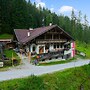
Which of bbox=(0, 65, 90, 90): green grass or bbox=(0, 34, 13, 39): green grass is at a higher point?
bbox=(0, 34, 13, 39): green grass

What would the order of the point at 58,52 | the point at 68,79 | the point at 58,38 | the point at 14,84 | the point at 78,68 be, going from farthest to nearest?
1. the point at 58,38
2. the point at 58,52
3. the point at 78,68
4. the point at 68,79
5. the point at 14,84

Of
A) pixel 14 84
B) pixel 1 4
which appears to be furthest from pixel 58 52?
pixel 1 4

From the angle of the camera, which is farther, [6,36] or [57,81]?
[6,36]

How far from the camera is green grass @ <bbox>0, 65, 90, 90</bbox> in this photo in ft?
63.2

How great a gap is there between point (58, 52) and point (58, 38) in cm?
440

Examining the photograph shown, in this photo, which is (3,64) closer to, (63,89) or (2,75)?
(2,75)

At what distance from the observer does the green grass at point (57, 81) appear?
19278 millimetres

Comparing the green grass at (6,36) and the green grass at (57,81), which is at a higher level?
the green grass at (6,36)

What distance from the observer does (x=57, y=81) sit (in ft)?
73.2

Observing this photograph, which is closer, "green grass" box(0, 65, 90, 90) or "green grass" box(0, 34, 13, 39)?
"green grass" box(0, 65, 90, 90)

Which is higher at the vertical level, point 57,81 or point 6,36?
point 6,36

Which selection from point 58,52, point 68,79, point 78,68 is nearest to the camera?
point 68,79

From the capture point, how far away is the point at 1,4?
239 feet

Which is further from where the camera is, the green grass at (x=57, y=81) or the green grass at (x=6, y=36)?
the green grass at (x=6, y=36)
